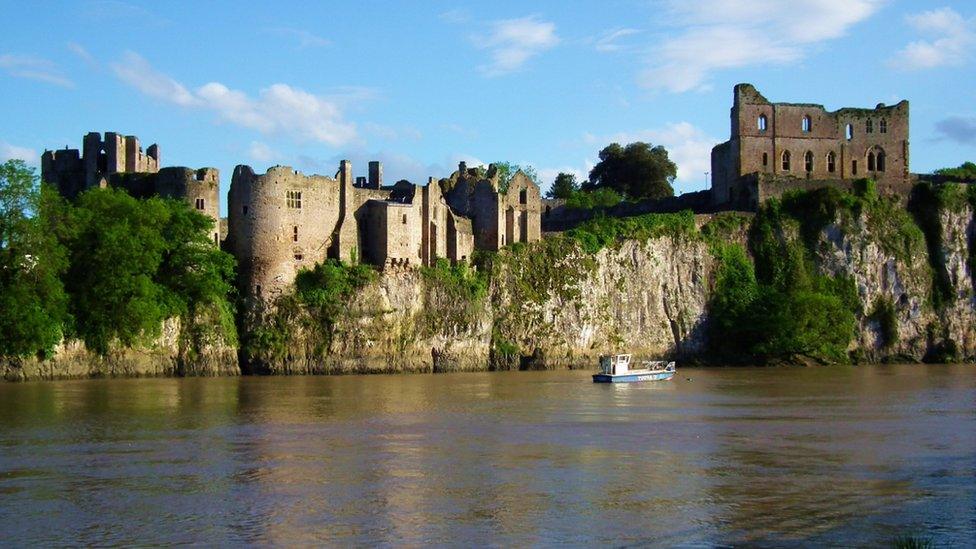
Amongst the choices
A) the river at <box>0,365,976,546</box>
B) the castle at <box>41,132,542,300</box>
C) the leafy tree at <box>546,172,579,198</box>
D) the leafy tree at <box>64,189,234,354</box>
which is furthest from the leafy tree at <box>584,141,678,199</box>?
the river at <box>0,365,976,546</box>

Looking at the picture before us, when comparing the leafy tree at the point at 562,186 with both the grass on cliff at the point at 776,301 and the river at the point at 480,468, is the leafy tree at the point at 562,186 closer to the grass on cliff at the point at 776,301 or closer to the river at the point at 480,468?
the grass on cliff at the point at 776,301

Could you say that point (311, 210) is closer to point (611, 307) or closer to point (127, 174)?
point (127, 174)

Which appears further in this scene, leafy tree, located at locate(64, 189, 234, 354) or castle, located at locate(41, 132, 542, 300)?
castle, located at locate(41, 132, 542, 300)

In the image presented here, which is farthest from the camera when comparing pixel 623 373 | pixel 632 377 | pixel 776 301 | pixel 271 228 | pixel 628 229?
pixel 628 229

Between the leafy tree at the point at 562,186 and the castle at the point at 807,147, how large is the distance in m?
30.1

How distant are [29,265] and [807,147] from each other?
5972cm

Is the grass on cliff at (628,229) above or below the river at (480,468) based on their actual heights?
above

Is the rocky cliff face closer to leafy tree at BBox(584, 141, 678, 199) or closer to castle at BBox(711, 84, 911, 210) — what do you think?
castle at BBox(711, 84, 911, 210)

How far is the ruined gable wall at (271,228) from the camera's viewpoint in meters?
76.2

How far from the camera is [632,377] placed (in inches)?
2881

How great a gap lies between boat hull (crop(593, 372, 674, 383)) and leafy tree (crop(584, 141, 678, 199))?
53.0m

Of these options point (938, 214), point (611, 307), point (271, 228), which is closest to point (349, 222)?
point (271, 228)

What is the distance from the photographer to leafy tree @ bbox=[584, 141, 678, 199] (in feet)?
421

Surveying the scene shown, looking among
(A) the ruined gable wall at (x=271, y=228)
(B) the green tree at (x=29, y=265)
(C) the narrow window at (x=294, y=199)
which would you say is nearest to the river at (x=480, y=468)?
(B) the green tree at (x=29, y=265)
